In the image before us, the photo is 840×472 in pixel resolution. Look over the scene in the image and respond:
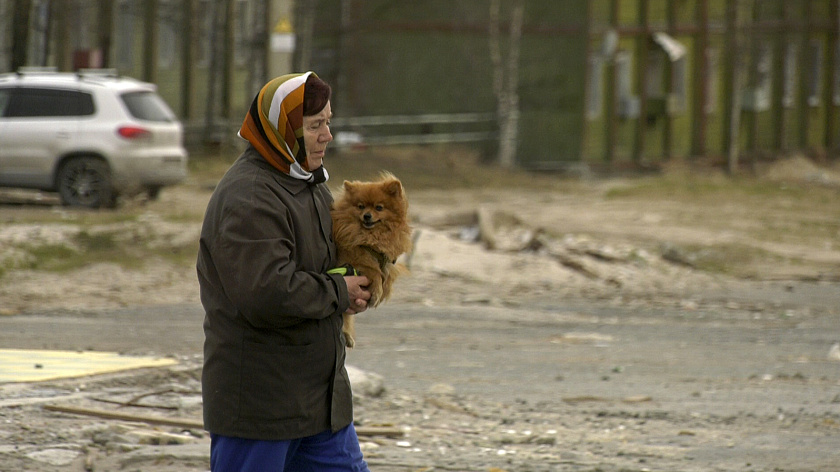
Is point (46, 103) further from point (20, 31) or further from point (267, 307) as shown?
point (267, 307)

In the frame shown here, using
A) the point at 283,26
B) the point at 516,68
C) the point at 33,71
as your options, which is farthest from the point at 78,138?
the point at 516,68

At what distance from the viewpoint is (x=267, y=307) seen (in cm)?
356

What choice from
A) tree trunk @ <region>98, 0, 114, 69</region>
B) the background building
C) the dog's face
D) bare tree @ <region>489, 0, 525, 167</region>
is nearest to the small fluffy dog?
the dog's face

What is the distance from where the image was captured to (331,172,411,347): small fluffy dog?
388 centimetres

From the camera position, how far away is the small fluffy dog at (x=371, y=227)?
3.88 metres

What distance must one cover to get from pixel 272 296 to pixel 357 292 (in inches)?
14.2

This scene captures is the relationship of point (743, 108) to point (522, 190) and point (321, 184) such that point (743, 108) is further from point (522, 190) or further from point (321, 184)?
point (321, 184)

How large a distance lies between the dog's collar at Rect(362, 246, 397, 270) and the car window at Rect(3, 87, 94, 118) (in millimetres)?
14560

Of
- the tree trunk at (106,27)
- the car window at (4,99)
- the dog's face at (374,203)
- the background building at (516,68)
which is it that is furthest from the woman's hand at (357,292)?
the background building at (516,68)

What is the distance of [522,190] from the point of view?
2741 centimetres

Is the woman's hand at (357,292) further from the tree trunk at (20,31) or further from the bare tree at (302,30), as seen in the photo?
the bare tree at (302,30)

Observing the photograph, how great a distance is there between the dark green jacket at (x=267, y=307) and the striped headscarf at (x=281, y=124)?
0.12ft

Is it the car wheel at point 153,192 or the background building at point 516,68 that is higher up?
the background building at point 516,68

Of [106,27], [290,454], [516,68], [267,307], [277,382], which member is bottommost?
[290,454]
